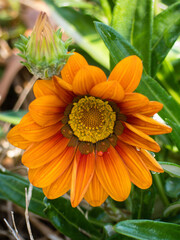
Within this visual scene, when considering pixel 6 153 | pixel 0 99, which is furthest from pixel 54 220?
pixel 0 99

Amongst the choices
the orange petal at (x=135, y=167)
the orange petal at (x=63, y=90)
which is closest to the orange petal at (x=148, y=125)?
the orange petal at (x=135, y=167)

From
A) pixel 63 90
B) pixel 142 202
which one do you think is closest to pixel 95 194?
pixel 142 202

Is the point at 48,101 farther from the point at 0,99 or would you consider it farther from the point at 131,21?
the point at 0,99

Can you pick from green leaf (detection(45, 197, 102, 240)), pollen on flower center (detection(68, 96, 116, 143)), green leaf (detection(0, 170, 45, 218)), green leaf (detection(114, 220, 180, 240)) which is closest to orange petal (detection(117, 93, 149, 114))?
pollen on flower center (detection(68, 96, 116, 143))

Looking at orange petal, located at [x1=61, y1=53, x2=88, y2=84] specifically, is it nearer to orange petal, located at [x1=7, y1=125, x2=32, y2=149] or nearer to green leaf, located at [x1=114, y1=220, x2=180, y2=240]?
orange petal, located at [x1=7, y1=125, x2=32, y2=149]

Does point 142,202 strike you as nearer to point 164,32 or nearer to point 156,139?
point 156,139

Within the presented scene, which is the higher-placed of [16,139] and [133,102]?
[133,102]

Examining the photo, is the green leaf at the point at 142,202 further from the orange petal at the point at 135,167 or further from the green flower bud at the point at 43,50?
the green flower bud at the point at 43,50
